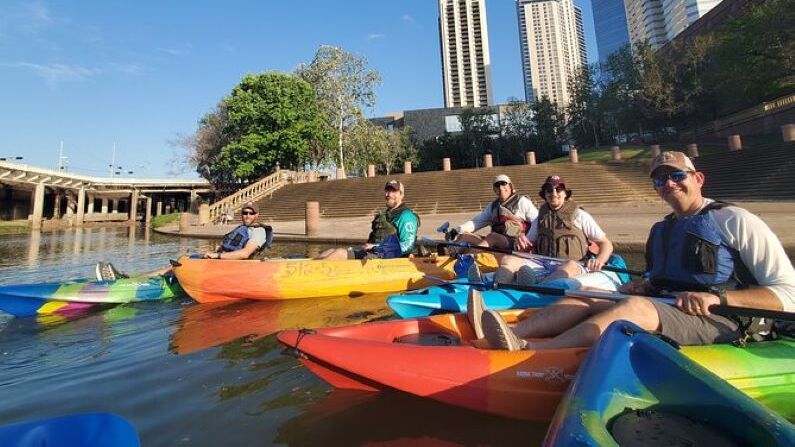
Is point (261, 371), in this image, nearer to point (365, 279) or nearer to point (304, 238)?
point (365, 279)

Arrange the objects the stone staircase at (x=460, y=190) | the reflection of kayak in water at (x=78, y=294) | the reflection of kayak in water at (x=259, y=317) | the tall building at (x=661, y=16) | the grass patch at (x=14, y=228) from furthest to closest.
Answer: the tall building at (x=661, y=16), the grass patch at (x=14, y=228), the stone staircase at (x=460, y=190), the reflection of kayak in water at (x=78, y=294), the reflection of kayak in water at (x=259, y=317)

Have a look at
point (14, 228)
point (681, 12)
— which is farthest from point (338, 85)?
point (681, 12)

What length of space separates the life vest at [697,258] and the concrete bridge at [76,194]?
45.3 meters

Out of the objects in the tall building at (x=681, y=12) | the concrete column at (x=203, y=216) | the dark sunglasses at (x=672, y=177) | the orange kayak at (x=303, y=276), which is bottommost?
the orange kayak at (x=303, y=276)

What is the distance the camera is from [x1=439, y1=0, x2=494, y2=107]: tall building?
10394 cm

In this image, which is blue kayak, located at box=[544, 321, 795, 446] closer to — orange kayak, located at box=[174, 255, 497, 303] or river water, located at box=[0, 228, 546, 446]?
river water, located at box=[0, 228, 546, 446]

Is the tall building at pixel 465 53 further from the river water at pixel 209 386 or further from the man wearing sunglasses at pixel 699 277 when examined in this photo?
the man wearing sunglasses at pixel 699 277

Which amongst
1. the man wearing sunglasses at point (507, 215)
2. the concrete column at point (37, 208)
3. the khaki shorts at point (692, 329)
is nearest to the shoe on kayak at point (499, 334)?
the khaki shorts at point (692, 329)

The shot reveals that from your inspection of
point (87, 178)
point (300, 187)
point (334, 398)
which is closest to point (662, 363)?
point (334, 398)

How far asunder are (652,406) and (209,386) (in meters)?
3.15

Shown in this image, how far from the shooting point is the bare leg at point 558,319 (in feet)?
10.7

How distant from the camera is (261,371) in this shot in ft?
12.3

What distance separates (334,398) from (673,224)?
2838mm

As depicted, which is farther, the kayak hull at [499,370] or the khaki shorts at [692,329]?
the khaki shorts at [692,329]
